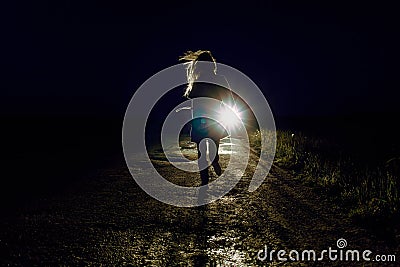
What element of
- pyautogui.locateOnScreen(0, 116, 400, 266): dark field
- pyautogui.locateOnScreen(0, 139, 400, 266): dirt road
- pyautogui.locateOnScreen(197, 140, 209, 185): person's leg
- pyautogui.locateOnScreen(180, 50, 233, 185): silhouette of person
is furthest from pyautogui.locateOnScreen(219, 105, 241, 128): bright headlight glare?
pyautogui.locateOnScreen(0, 139, 400, 266): dirt road

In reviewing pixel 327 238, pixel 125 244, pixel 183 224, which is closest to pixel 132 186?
pixel 183 224

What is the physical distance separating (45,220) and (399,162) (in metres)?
9.52

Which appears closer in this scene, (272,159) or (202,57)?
(202,57)

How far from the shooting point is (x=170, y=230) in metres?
4.19

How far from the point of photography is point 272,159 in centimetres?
1066

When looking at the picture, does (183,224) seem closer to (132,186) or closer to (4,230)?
(4,230)

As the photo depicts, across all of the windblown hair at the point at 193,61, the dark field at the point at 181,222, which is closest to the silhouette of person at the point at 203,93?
the windblown hair at the point at 193,61

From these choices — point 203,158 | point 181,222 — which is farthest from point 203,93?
point 181,222

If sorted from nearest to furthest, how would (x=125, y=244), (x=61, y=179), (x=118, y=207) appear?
(x=125, y=244)
(x=118, y=207)
(x=61, y=179)

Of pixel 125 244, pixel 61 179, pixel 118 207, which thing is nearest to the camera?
pixel 125 244

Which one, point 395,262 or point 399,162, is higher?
point 399,162

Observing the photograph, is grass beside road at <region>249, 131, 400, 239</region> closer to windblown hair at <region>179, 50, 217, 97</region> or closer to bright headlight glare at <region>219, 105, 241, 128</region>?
bright headlight glare at <region>219, 105, 241, 128</region>

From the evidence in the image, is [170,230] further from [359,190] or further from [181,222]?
[359,190]

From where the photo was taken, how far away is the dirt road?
11.1ft
